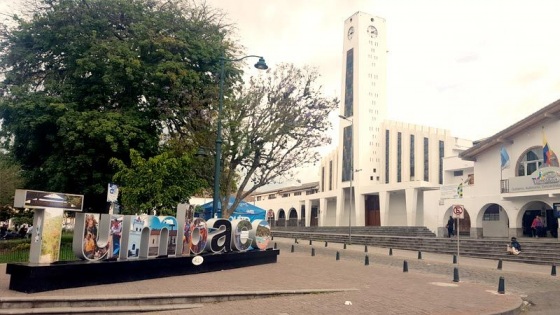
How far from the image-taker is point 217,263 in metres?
14.8

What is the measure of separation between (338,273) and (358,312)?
6.62 metres

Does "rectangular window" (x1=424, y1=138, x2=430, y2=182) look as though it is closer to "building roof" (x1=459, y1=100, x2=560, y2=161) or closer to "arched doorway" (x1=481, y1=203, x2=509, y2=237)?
"arched doorway" (x1=481, y1=203, x2=509, y2=237)

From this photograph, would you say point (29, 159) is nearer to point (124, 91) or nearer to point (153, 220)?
point (124, 91)

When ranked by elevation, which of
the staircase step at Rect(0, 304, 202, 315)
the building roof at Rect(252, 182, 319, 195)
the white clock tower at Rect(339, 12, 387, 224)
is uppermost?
the white clock tower at Rect(339, 12, 387, 224)

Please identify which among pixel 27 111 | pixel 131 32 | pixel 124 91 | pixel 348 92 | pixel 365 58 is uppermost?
pixel 365 58

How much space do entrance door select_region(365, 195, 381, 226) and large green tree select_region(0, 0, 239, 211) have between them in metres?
36.6

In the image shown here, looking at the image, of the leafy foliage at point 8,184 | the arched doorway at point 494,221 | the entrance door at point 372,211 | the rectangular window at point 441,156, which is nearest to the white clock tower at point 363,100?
the entrance door at point 372,211

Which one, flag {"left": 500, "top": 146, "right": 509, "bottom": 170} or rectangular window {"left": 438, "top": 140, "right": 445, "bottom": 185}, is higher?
rectangular window {"left": 438, "top": 140, "right": 445, "bottom": 185}

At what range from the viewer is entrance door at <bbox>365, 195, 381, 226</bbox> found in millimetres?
55750

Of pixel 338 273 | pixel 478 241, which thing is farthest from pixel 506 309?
pixel 478 241

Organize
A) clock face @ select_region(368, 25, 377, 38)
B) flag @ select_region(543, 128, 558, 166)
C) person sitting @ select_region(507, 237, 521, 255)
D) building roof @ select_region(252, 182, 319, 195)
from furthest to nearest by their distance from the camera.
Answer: building roof @ select_region(252, 182, 319, 195)
clock face @ select_region(368, 25, 377, 38)
flag @ select_region(543, 128, 558, 166)
person sitting @ select_region(507, 237, 521, 255)

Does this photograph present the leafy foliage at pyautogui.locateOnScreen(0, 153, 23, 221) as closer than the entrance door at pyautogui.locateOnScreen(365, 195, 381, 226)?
Yes

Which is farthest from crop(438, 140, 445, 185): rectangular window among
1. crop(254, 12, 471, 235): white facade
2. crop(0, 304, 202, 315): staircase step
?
crop(0, 304, 202, 315): staircase step

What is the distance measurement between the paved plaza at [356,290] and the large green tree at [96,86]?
29.6ft
